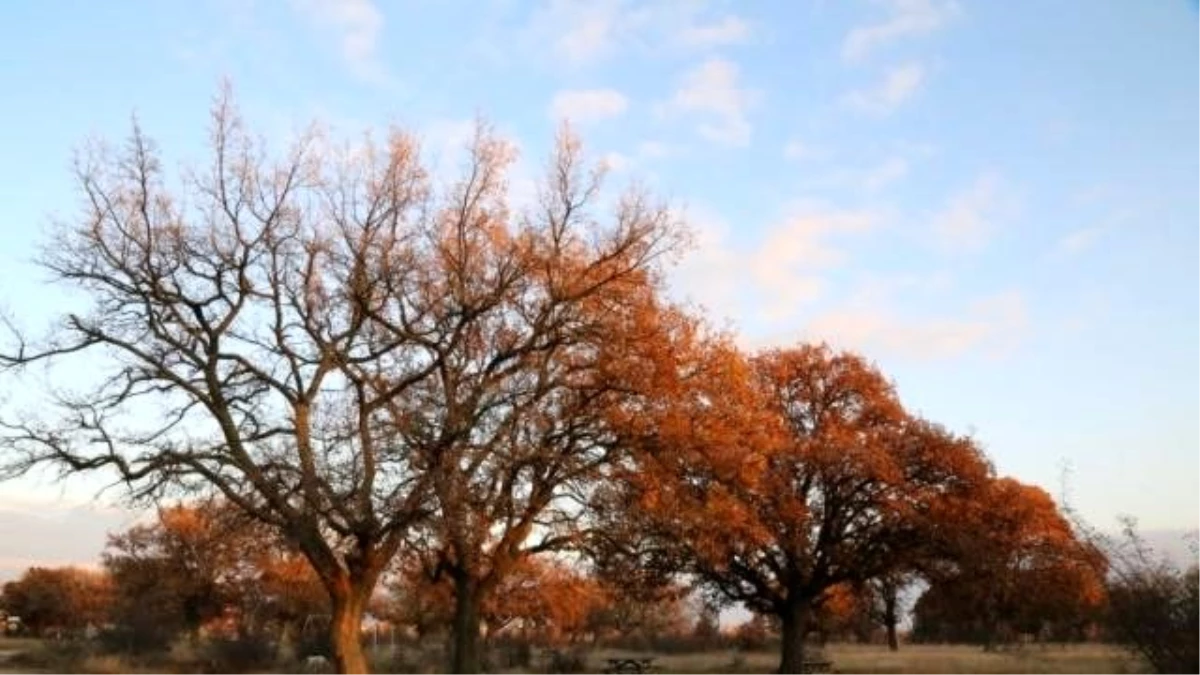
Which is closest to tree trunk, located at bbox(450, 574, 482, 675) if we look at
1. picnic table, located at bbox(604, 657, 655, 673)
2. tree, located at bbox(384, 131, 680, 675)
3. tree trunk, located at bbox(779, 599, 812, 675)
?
tree, located at bbox(384, 131, 680, 675)

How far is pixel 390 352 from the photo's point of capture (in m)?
26.2

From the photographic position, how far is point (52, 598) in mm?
100688

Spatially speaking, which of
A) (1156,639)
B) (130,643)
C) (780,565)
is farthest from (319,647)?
(1156,639)

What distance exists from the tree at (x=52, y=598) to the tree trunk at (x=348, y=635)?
79557 mm

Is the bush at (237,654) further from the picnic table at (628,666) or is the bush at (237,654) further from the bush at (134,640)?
the picnic table at (628,666)

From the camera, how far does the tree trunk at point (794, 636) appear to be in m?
41.4

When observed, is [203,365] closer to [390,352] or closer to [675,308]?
[390,352]

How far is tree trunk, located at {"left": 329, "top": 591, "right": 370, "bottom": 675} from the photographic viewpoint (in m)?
24.6

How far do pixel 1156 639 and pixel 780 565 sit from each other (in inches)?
1057

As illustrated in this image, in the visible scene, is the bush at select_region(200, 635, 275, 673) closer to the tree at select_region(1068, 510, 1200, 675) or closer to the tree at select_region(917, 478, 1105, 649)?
the tree at select_region(917, 478, 1105, 649)

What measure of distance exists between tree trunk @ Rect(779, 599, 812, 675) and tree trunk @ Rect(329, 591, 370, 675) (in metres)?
20.6

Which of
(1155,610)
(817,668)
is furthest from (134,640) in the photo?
(1155,610)

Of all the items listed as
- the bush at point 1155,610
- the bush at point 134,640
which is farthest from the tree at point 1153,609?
the bush at point 134,640

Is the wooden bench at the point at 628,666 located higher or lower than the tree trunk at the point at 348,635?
lower
